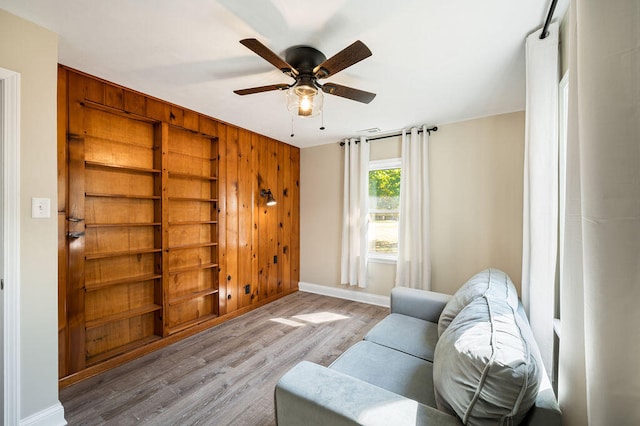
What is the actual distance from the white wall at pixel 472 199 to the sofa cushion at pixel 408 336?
4.79 feet

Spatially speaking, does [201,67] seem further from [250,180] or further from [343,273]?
[343,273]

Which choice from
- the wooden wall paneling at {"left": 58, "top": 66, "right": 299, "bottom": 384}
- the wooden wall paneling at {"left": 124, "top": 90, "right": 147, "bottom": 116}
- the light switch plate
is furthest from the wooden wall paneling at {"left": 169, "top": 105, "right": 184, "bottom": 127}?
the light switch plate

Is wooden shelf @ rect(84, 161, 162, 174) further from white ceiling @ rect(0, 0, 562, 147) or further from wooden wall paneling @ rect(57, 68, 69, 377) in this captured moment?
white ceiling @ rect(0, 0, 562, 147)

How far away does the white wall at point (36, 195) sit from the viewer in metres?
1.56

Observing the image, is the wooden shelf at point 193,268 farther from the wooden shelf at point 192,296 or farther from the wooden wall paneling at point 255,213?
the wooden wall paneling at point 255,213

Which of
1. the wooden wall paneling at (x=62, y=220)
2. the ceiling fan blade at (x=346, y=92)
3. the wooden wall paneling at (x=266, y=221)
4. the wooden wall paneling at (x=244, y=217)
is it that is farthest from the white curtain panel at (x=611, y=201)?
the wooden wall paneling at (x=266, y=221)

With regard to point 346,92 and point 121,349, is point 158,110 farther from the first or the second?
point 121,349

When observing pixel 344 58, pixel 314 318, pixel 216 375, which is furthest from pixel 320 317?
pixel 344 58

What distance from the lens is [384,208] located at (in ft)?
12.9

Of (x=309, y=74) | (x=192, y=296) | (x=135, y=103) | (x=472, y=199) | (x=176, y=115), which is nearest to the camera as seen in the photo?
(x=309, y=74)

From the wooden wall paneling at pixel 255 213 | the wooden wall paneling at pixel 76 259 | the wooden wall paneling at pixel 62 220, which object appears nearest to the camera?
the wooden wall paneling at pixel 62 220

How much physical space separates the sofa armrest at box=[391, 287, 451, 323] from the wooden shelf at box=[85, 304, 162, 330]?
2.42 meters

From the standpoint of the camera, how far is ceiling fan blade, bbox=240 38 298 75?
4.59 ft

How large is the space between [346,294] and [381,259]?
826 mm
